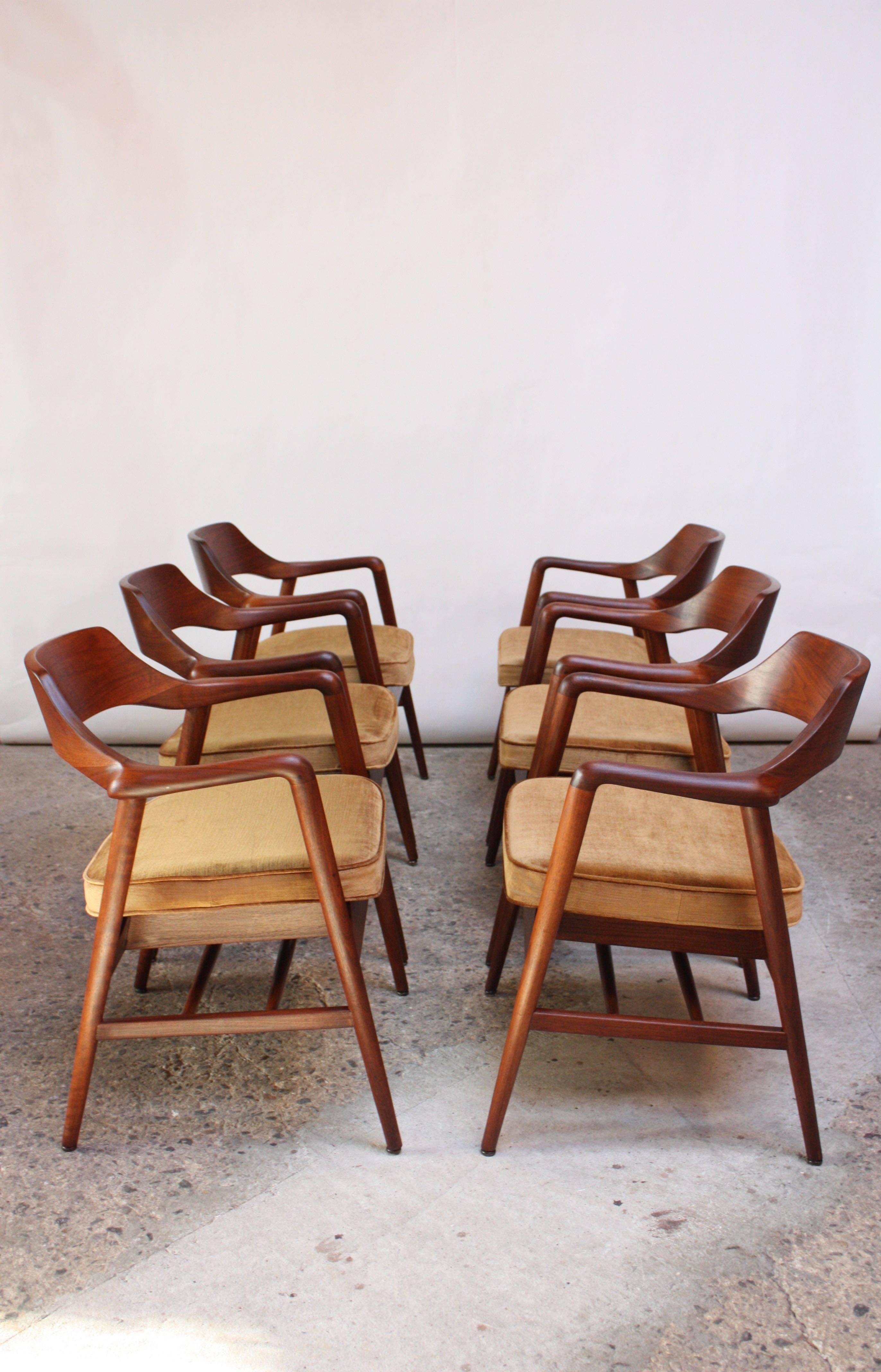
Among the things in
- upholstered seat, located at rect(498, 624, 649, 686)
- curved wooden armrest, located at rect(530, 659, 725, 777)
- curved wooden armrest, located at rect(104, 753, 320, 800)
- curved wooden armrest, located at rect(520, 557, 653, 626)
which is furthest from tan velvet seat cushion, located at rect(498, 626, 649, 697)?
curved wooden armrest, located at rect(104, 753, 320, 800)

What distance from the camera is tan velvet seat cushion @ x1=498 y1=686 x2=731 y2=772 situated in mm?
2297

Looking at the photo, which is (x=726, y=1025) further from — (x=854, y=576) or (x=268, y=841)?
(x=854, y=576)

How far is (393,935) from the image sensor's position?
85.3 inches

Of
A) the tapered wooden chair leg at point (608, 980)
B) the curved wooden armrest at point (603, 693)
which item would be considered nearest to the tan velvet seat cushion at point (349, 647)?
the curved wooden armrest at point (603, 693)

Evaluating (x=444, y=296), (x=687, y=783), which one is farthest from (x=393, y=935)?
(x=444, y=296)

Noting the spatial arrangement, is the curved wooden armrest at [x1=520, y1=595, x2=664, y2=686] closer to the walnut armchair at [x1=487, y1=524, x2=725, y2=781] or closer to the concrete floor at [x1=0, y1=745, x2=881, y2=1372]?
the walnut armchair at [x1=487, y1=524, x2=725, y2=781]

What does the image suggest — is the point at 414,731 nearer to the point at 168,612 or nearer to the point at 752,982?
the point at 168,612

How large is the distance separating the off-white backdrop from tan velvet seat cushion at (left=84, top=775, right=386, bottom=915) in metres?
1.93

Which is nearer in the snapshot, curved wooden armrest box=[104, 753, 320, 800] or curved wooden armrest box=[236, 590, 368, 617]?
curved wooden armrest box=[104, 753, 320, 800]

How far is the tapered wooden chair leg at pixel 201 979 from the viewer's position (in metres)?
2.17

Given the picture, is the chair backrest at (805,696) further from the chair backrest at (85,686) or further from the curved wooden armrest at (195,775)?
the chair backrest at (85,686)

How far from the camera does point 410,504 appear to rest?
3.66 m

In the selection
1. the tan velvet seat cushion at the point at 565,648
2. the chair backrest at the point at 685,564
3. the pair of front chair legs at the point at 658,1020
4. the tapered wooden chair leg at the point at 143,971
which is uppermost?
the chair backrest at the point at 685,564

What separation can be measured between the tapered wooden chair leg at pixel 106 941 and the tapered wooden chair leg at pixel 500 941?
0.80 m
